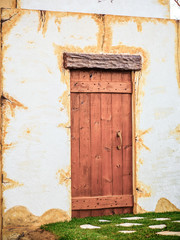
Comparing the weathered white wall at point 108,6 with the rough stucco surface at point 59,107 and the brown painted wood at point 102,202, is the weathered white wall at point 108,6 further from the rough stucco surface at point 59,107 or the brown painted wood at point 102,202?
the brown painted wood at point 102,202

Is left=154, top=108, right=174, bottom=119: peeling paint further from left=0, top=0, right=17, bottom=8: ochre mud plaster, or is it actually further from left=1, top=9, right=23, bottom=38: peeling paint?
left=0, top=0, right=17, bottom=8: ochre mud plaster

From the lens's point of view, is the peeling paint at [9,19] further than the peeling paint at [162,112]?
No

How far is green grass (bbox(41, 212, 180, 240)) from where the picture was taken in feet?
16.0

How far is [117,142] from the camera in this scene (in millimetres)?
6566

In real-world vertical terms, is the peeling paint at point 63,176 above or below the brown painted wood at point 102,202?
above

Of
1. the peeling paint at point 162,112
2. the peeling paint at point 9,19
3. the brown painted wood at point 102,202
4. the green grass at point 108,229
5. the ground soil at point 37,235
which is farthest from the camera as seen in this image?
the peeling paint at point 162,112

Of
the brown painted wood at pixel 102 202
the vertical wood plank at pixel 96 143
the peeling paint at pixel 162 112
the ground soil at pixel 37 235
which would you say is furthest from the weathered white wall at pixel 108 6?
the ground soil at pixel 37 235

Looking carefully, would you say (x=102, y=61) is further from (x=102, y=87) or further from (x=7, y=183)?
(x=7, y=183)

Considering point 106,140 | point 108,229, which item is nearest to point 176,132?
point 106,140

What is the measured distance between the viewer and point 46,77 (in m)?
6.16

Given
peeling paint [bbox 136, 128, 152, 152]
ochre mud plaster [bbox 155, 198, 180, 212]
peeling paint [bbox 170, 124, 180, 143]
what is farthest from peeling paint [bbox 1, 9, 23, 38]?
ochre mud plaster [bbox 155, 198, 180, 212]

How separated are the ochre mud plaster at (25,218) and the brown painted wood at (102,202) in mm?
367

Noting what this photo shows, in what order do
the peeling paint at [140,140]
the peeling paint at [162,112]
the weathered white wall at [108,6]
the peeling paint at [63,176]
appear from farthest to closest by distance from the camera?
the weathered white wall at [108,6]
the peeling paint at [162,112]
the peeling paint at [140,140]
the peeling paint at [63,176]

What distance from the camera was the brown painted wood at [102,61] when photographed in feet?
20.4
